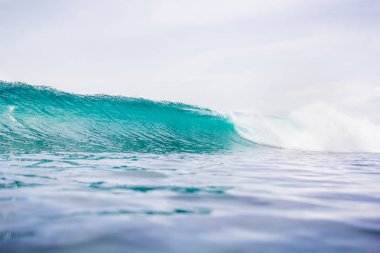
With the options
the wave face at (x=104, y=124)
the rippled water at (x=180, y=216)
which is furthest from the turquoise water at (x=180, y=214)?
the wave face at (x=104, y=124)

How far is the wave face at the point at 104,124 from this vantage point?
8.05 meters

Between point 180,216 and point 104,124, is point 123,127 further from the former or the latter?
point 180,216

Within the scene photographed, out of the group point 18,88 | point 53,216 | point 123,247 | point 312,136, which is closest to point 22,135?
point 18,88

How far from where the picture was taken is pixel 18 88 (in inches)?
470

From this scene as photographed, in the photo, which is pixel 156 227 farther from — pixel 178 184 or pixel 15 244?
pixel 178 184

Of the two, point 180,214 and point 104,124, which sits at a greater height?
point 104,124

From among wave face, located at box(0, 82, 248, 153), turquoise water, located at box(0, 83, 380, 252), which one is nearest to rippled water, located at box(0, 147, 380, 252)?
turquoise water, located at box(0, 83, 380, 252)

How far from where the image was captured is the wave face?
26.4 feet

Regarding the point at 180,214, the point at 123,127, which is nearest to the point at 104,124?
the point at 123,127

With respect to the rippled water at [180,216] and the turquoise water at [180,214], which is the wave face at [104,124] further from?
the rippled water at [180,216]

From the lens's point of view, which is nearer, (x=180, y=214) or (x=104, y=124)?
(x=180, y=214)

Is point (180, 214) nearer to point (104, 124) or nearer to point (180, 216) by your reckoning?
point (180, 216)

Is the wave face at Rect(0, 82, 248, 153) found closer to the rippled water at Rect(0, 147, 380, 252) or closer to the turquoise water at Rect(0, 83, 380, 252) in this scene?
the turquoise water at Rect(0, 83, 380, 252)

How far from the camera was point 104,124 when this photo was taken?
11359mm
